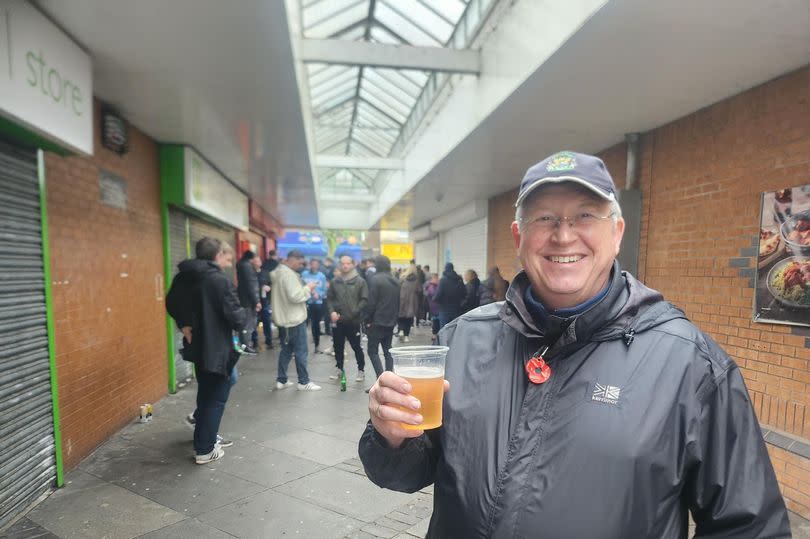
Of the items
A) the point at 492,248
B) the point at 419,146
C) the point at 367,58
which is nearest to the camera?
the point at 367,58

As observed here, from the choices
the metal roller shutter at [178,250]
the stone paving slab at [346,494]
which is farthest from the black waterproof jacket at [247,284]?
the stone paving slab at [346,494]

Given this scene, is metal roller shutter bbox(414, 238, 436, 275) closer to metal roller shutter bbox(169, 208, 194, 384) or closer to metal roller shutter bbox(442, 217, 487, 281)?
metal roller shutter bbox(442, 217, 487, 281)

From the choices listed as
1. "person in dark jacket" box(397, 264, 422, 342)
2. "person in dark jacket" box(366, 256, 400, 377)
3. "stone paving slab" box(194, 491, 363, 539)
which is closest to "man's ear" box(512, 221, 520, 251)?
"stone paving slab" box(194, 491, 363, 539)

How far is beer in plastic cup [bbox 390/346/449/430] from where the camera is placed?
1.19 m

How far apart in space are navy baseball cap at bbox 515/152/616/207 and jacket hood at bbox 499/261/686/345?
0.28m

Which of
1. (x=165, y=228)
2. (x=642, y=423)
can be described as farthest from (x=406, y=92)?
(x=642, y=423)

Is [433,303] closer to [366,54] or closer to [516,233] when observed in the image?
[366,54]

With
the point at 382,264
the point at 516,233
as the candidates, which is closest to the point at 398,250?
the point at 382,264

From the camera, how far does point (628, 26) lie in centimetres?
286

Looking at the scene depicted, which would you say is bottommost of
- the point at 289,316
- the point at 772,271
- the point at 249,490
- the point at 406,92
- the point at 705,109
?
the point at 249,490

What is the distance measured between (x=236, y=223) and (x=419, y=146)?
426 centimetres

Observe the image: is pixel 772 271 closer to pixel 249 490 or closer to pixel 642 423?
pixel 642 423

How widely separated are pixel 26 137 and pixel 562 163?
3571mm

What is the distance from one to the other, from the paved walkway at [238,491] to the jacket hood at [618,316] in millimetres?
2359
